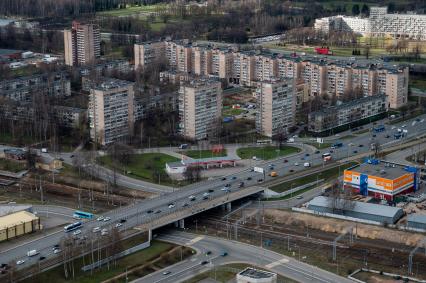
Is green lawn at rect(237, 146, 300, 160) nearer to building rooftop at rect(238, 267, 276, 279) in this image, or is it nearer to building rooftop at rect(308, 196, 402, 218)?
building rooftop at rect(308, 196, 402, 218)

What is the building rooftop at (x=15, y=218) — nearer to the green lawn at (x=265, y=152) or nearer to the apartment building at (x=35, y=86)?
the green lawn at (x=265, y=152)

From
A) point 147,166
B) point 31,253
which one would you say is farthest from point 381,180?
point 31,253

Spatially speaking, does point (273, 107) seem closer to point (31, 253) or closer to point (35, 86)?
point (35, 86)

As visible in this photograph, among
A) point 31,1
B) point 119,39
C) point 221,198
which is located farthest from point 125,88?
point 31,1

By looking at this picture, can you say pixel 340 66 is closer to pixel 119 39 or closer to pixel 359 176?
pixel 359 176

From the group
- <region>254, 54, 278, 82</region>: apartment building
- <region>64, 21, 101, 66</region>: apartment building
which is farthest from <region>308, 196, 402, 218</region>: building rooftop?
<region>64, 21, 101, 66</region>: apartment building
